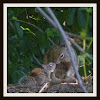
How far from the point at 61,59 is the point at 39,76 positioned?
57 cm

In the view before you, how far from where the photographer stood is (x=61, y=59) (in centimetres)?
528

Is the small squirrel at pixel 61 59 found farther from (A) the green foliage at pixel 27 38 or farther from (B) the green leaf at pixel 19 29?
(B) the green leaf at pixel 19 29

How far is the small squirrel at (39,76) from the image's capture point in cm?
458

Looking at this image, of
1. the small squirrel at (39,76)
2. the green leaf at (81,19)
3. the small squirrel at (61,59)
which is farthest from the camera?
the small squirrel at (61,59)

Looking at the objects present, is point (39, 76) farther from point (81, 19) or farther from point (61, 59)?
point (81, 19)

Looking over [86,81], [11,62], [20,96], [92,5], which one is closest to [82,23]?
[92,5]

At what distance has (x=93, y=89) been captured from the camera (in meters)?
3.69

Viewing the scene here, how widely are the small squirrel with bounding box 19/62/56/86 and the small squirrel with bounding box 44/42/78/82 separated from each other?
4.5 inches

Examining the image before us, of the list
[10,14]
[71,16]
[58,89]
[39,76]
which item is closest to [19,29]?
[10,14]

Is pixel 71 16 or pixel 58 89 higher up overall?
pixel 71 16

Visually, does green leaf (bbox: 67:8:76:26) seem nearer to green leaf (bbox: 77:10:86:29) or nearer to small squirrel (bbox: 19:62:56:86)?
green leaf (bbox: 77:10:86:29)

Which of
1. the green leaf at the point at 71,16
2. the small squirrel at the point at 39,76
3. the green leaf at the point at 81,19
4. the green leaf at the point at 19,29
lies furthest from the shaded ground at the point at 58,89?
the green leaf at the point at 19,29

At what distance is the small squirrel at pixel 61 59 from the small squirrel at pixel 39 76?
0.12 metres

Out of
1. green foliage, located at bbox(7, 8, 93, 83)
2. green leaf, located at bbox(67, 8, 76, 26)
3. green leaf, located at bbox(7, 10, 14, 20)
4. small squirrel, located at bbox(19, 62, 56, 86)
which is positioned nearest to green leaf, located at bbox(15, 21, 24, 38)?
green foliage, located at bbox(7, 8, 93, 83)
